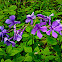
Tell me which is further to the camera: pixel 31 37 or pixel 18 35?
pixel 31 37

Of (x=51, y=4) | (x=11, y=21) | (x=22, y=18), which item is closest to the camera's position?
(x=11, y=21)

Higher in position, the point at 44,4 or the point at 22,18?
the point at 44,4

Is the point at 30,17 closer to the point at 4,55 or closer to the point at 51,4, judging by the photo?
the point at 4,55

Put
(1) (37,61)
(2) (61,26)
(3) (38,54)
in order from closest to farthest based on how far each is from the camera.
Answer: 1. (2) (61,26)
2. (1) (37,61)
3. (3) (38,54)

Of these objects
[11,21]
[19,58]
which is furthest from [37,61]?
[11,21]

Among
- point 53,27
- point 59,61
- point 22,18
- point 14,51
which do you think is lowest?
point 59,61

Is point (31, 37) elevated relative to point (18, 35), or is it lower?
lower

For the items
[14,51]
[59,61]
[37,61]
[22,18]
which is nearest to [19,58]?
[14,51]

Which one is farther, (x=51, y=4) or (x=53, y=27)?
(x=51, y=4)

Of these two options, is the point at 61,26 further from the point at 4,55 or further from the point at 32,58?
the point at 4,55
